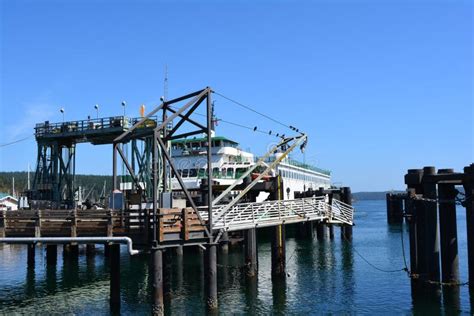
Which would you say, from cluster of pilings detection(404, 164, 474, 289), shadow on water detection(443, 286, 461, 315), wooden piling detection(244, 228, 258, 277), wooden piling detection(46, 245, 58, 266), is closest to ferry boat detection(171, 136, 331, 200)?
wooden piling detection(46, 245, 58, 266)

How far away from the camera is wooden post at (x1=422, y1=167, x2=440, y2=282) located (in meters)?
22.3

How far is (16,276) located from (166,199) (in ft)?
59.3

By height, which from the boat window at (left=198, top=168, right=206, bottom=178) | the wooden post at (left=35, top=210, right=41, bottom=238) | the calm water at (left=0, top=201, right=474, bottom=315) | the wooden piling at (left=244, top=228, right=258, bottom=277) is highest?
the boat window at (left=198, top=168, right=206, bottom=178)

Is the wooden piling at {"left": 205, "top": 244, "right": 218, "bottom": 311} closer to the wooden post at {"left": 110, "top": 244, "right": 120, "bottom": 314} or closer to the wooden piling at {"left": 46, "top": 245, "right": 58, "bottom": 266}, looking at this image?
the wooden post at {"left": 110, "top": 244, "right": 120, "bottom": 314}

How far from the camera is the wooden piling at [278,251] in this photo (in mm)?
28125

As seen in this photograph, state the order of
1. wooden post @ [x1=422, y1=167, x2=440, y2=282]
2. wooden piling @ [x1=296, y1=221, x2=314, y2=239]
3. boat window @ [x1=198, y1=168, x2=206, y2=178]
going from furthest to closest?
wooden piling @ [x1=296, y1=221, x2=314, y2=239] < boat window @ [x1=198, y1=168, x2=206, y2=178] < wooden post @ [x1=422, y1=167, x2=440, y2=282]

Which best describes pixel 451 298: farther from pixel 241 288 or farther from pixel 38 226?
pixel 38 226

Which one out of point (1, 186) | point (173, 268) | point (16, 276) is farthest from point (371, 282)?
point (1, 186)

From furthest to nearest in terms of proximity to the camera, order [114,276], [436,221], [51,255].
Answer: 1. [51,255]
2. [436,221]
3. [114,276]

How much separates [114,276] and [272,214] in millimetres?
8829

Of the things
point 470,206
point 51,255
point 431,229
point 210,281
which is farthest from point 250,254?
point 51,255

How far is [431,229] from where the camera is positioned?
22.4 m

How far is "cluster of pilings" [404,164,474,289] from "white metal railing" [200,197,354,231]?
570 centimetres

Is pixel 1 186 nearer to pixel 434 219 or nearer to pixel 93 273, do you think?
pixel 93 273
